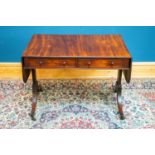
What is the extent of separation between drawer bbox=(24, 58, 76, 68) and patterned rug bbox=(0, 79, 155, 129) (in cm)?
55

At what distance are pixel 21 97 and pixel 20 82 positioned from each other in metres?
0.31

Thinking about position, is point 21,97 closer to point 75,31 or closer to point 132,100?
point 75,31

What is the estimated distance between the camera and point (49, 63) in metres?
2.27

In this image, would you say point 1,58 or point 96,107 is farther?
point 1,58

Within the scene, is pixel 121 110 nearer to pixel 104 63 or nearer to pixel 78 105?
pixel 78 105

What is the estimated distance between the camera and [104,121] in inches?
100.0

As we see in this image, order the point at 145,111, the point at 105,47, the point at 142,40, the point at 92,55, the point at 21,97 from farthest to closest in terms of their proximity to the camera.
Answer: the point at 142,40 < the point at 21,97 < the point at 145,111 < the point at 105,47 < the point at 92,55

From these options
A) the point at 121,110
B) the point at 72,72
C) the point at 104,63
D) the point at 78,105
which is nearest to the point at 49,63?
the point at 104,63

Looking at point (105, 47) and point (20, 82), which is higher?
point (105, 47)

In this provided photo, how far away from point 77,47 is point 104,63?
30 centimetres

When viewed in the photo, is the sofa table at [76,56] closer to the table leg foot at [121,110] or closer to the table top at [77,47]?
the table top at [77,47]

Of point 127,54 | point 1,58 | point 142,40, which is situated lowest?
point 1,58

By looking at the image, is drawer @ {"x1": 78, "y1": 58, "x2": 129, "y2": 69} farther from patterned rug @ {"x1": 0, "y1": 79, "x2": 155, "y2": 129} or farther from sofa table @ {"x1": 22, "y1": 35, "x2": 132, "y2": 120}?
patterned rug @ {"x1": 0, "y1": 79, "x2": 155, "y2": 129}

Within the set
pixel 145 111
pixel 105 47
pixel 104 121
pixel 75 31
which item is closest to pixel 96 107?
pixel 104 121
